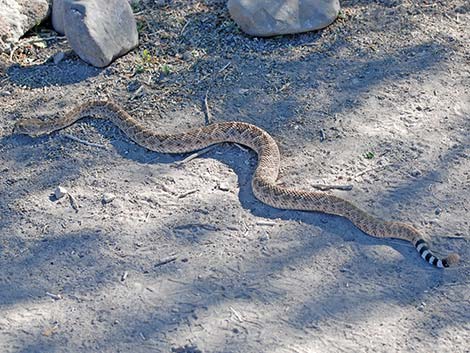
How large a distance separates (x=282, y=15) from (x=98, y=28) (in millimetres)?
2321

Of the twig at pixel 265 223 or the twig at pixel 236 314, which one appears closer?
the twig at pixel 236 314

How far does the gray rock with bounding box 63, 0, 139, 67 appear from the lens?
9734mm

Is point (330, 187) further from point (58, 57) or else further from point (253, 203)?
point (58, 57)

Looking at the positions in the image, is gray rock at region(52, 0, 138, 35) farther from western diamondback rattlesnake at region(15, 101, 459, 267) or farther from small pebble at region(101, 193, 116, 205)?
small pebble at region(101, 193, 116, 205)

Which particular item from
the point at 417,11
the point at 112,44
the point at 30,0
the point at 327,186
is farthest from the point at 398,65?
the point at 30,0

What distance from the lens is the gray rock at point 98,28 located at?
9.73 meters

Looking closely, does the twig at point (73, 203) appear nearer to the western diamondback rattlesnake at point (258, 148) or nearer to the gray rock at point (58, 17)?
the western diamondback rattlesnake at point (258, 148)

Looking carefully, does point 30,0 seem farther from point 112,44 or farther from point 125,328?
point 125,328

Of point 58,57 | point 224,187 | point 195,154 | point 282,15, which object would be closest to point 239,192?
point 224,187

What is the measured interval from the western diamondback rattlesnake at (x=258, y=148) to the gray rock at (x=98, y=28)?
0.98 metres

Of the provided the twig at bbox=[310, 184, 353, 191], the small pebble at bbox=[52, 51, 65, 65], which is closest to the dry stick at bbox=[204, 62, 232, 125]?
the twig at bbox=[310, 184, 353, 191]

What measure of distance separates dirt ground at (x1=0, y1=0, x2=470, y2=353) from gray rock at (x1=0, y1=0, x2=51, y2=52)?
7.4 inches

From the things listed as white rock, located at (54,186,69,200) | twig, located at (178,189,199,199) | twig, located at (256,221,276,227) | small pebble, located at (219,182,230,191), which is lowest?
white rock, located at (54,186,69,200)

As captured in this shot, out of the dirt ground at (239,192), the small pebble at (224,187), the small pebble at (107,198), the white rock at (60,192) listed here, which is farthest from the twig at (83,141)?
the small pebble at (224,187)
